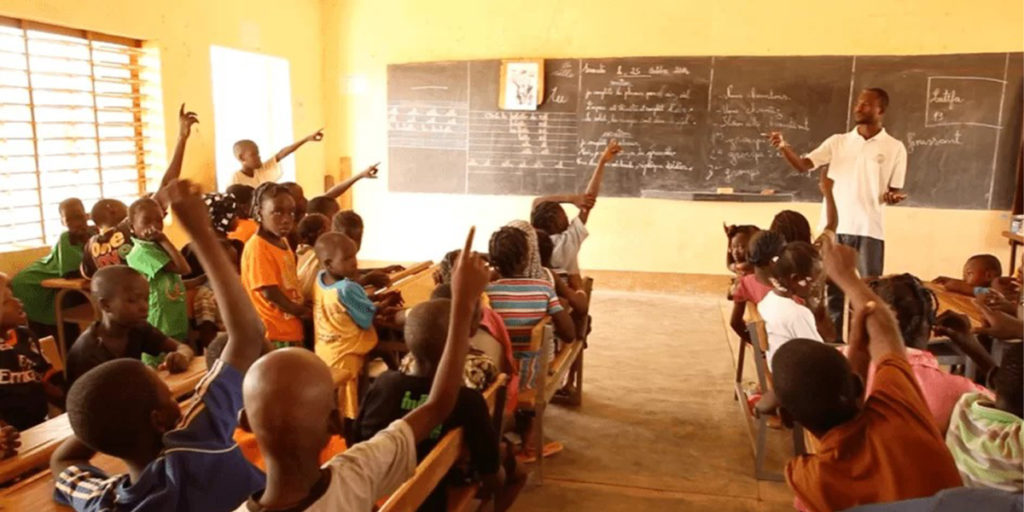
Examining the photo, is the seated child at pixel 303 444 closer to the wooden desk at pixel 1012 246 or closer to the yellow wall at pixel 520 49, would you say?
the yellow wall at pixel 520 49

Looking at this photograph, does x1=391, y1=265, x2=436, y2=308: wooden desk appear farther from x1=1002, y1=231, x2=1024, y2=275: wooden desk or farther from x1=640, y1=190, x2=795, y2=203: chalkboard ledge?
x1=1002, y1=231, x2=1024, y2=275: wooden desk

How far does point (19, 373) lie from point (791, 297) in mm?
2680

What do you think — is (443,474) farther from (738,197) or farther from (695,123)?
(695,123)

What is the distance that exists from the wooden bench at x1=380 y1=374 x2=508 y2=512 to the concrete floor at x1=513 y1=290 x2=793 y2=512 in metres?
0.99

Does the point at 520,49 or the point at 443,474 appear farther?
the point at 520,49

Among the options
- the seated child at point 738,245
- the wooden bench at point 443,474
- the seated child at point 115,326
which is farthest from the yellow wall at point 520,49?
the wooden bench at point 443,474

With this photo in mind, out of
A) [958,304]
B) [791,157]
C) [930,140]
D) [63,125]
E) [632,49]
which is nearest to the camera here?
[958,304]

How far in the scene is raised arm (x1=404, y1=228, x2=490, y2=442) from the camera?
60.0 inches

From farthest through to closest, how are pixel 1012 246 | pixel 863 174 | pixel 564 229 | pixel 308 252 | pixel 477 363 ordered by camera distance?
pixel 1012 246, pixel 863 174, pixel 564 229, pixel 308 252, pixel 477 363

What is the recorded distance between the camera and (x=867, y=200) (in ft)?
14.0

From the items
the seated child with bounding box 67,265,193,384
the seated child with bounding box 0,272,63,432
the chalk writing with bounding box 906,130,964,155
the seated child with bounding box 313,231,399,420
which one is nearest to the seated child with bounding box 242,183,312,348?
the seated child with bounding box 313,231,399,420

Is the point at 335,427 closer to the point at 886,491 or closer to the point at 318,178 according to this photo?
the point at 886,491

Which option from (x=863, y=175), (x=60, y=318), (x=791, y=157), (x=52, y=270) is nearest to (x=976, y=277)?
(x=863, y=175)

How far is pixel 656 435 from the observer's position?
11.1 feet
